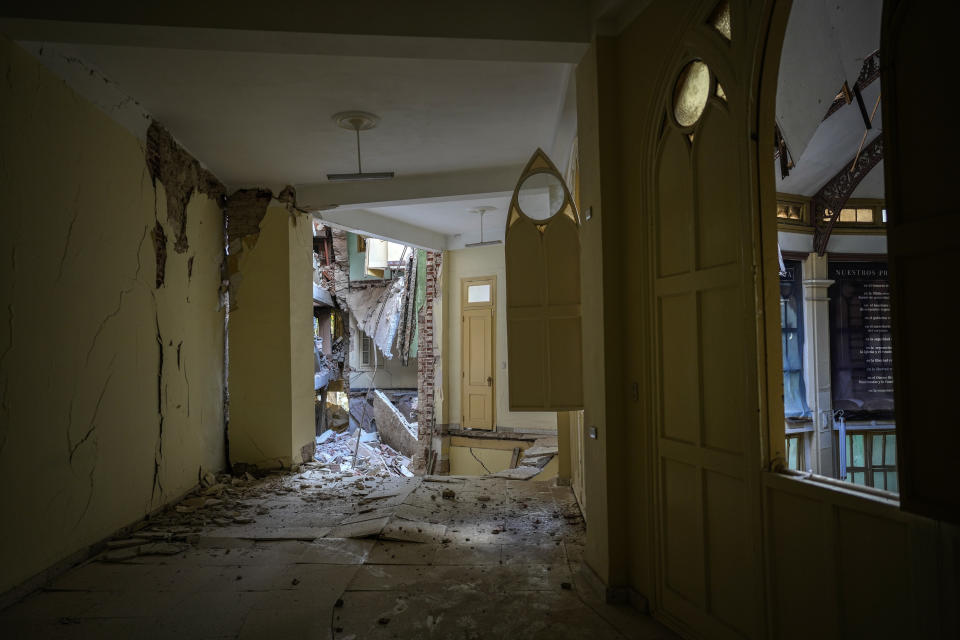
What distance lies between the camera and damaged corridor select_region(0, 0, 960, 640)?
1.79 metres

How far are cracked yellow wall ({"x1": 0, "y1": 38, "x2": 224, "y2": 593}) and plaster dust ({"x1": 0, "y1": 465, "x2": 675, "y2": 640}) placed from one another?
32cm

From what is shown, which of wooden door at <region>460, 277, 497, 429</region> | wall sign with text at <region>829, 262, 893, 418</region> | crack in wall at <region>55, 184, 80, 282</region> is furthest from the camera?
wooden door at <region>460, 277, 497, 429</region>

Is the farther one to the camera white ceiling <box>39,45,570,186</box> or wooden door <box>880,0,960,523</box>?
white ceiling <box>39,45,570,186</box>

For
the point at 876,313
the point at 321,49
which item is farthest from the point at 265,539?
the point at 876,313

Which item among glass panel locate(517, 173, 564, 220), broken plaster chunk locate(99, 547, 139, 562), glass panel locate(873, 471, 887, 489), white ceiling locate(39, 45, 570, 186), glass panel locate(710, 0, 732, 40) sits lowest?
glass panel locate(873, 471, 887, 489)

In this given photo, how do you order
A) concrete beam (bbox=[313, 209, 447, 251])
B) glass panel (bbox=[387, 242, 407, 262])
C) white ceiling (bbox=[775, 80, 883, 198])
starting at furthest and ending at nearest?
glass panel (bbox=[387, 242, 407, 262]), concrete beam (bbox=[313, 209, 447, 251]), white ceiling (bbox=[775, 80, 883, 198])

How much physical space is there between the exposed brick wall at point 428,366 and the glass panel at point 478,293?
65 centimetres

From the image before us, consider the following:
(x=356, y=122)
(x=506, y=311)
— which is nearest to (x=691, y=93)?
(x=506, y=311)

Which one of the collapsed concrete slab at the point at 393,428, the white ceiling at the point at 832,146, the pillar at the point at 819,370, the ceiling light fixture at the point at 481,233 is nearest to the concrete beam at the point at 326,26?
the white ceiling at the point at 832,146

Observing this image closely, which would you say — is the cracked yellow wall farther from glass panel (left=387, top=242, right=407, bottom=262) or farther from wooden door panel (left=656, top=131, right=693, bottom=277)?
glass panel (left=387, top=242, right=407, bottom=262)

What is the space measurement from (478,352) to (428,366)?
1.02 metres

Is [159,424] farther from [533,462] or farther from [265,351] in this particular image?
[533,462]

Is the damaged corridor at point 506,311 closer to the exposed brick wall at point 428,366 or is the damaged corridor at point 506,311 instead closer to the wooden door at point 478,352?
the wooden door at point 478,352

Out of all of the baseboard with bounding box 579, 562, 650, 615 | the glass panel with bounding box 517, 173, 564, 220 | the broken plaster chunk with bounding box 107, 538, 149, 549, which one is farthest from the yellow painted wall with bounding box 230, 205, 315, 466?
the baseboard with bounding box 579, 562, 650, 615
